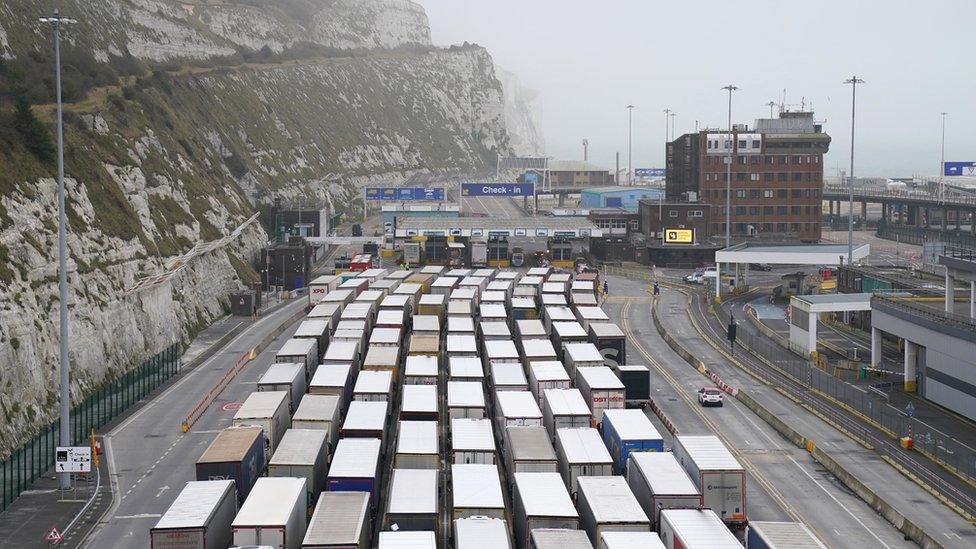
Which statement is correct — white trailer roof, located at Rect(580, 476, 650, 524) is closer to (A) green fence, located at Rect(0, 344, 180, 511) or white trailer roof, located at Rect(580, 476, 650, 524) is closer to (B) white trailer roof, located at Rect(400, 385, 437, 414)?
(B) white trailer roof, located at Rect(400, 385, 437, 414)

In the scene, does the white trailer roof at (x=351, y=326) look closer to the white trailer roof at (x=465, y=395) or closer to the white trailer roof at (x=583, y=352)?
the white trailer roof at (x=583, y=352)

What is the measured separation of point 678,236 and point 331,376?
272 feet

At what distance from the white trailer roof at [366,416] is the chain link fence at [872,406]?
23429 millimetres

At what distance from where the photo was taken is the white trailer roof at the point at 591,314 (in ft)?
240

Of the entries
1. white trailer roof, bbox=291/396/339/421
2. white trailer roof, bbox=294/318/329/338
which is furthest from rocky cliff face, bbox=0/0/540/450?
white trailer roof, bbox=291/396/339/421

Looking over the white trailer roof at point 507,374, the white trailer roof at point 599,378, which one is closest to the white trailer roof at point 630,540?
the white trailer roof at point 599,378

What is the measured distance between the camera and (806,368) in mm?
70375

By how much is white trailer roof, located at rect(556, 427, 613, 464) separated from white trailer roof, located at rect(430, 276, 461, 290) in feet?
149

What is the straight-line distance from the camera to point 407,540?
31344mm

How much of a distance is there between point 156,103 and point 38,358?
2419 inches

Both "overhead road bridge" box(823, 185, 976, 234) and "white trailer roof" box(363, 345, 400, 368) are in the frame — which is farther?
"overhead road bridge" box(823, 185, 976, 234)

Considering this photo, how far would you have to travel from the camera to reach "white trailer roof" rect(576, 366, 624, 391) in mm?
50562

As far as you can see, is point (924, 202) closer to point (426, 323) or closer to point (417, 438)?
point (426, 323)

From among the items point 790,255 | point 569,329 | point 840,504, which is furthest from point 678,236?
point 840,504
